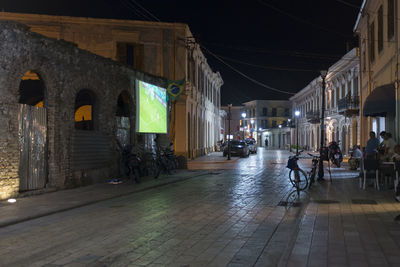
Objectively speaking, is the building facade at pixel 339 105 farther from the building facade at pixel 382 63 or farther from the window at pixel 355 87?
the building facade at pixel 382 63

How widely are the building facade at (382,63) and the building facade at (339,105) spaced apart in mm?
8271

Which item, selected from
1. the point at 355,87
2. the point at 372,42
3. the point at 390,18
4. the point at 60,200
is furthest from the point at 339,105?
the point at 60,200

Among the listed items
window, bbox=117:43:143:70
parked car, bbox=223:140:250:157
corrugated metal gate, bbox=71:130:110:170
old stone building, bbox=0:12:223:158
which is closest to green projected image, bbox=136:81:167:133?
corrugated metal gate, bbox=71:130:110:170

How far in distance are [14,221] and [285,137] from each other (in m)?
73.2

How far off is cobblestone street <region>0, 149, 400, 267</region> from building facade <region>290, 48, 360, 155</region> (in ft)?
76.8

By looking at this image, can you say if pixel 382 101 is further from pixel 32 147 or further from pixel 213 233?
pixel 32 147

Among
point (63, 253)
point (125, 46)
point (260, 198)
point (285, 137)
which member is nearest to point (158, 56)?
point (125, 46)

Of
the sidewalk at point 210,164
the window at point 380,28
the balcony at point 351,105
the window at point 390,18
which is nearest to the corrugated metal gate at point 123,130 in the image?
the sidewalk at point 210,164

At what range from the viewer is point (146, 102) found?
18906 mm

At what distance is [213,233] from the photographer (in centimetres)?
704

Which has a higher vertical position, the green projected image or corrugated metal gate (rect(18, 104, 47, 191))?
the green projected image

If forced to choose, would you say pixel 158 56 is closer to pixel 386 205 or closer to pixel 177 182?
pixel 177 182

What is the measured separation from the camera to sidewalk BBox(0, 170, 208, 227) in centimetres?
873

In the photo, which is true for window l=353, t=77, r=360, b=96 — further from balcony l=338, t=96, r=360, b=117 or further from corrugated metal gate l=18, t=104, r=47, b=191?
corrugated metal gate l=18, t=104, r=47, b=191
